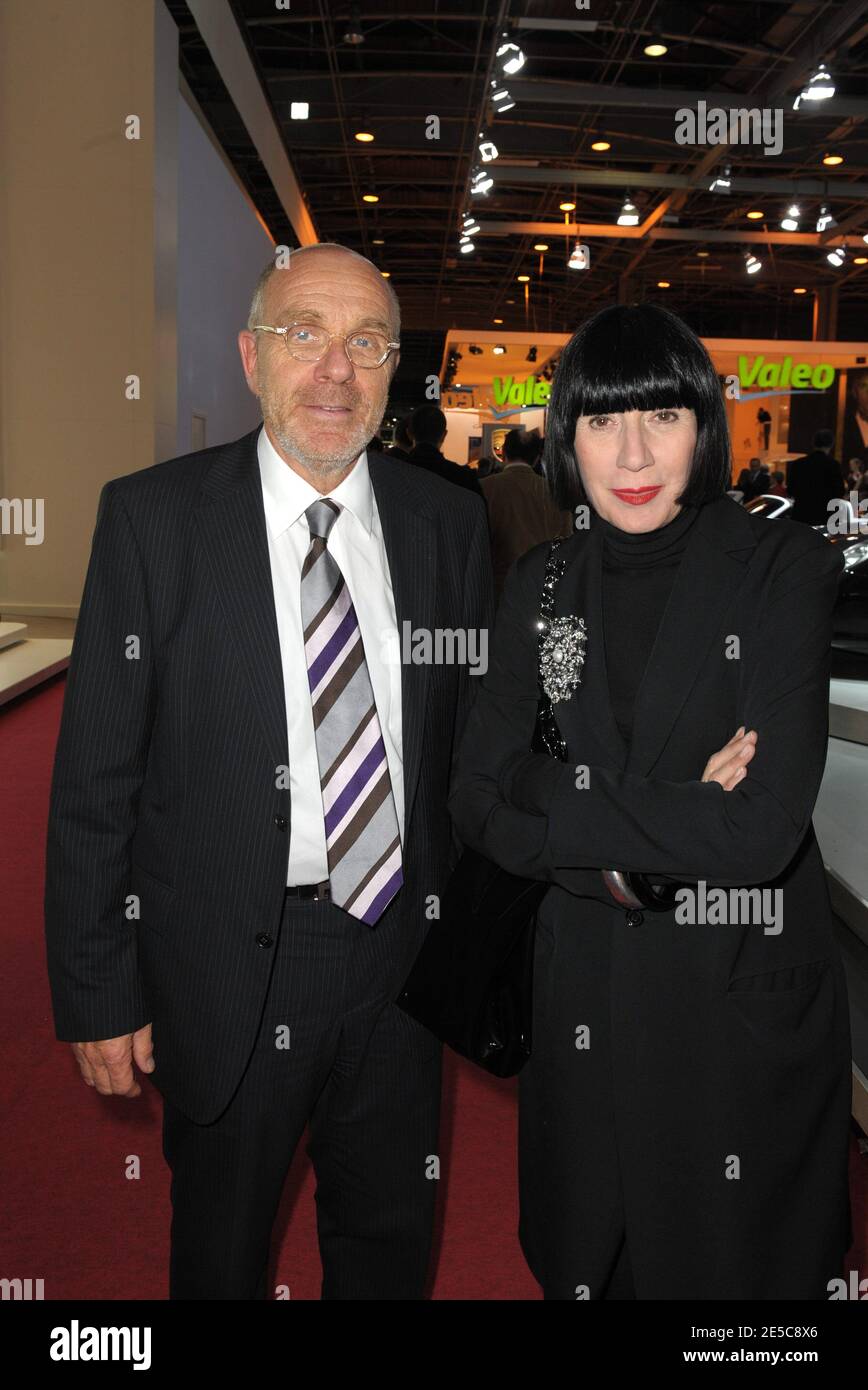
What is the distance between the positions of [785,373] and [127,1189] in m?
20.9

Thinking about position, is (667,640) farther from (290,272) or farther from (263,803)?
(290,272)

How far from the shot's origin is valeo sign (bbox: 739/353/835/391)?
Answer: 68.8ft

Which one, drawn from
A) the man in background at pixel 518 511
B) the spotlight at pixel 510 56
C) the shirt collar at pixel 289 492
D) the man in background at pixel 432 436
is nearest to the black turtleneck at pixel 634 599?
the shirt collar at pixel 289 492

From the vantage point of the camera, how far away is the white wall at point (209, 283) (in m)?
11.5

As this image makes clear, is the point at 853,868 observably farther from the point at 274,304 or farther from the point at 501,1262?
the point at 274,304

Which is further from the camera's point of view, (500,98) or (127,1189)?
(500,98)

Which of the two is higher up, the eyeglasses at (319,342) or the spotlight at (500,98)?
the spotlight at (500,98)

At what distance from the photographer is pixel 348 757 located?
68.4 inches

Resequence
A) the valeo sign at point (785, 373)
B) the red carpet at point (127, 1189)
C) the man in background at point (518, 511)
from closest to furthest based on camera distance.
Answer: the red carpet at point (127, 1189) < the man in background at point (518, 511) < the valeo sign at point (785, 373)

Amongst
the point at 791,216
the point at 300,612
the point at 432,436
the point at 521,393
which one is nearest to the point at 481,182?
the point at 791,216

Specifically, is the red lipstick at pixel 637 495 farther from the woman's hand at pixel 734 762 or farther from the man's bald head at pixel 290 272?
the man's bald head at pixel 290 272

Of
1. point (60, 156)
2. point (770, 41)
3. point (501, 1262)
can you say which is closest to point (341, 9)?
point (60, 156)

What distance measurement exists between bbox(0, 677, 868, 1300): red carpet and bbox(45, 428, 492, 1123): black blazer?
970 mm
